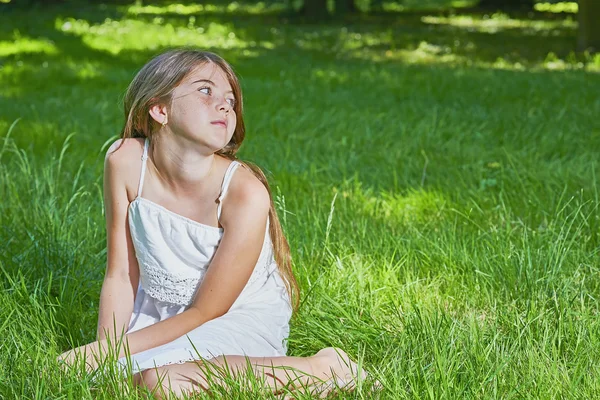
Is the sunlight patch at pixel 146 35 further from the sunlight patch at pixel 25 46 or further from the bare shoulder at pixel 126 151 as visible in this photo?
the bare shoulder at pixel 126 151

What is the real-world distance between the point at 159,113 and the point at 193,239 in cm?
40

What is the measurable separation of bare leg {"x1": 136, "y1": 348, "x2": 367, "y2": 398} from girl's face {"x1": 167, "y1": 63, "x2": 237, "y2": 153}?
0.66 meters

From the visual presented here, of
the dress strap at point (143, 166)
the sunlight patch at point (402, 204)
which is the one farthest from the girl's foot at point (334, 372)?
the sunlight patch at point (402, 204)

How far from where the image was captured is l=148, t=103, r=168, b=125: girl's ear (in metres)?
2.67

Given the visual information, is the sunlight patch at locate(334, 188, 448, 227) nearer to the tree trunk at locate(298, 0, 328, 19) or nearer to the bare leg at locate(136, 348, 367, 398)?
the bare leg at locate(136, 348, 367, 398)

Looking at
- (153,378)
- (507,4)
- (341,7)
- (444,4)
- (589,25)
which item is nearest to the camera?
(153,378)

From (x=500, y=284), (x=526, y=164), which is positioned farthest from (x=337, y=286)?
(x=526, y=164)

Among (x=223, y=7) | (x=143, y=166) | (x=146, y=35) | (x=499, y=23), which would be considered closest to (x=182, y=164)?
(x=143, y=166)

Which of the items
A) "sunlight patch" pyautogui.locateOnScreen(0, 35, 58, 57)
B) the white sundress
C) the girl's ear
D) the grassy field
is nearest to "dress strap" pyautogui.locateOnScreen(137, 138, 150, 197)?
the white sundress

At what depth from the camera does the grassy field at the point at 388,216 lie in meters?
2.46

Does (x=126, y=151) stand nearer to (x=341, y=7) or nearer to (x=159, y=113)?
(x=159, y=113)

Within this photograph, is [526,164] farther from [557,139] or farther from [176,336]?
[176,336]

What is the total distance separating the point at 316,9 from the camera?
22.6 meters

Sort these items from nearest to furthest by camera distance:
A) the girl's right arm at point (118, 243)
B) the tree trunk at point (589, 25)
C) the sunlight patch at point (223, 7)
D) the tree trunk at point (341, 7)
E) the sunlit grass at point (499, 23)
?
the girl's right arm at point (118, 243), the tree trunk at point (589, 25), the sunlit grass at point (499, 23), the tree trunk at point (341, 7), the sunlight patch at point (223, 7)
